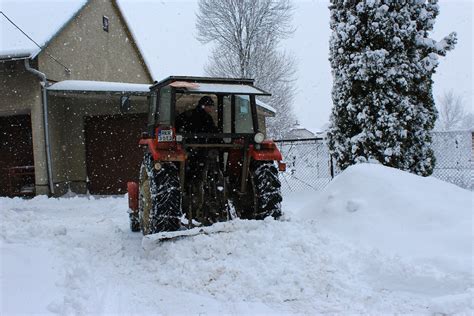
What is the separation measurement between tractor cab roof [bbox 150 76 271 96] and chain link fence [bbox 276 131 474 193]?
503 centimetres

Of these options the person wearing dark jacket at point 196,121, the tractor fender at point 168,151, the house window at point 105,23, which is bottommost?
the tractor fender at point 168,151

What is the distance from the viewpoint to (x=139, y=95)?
11781 millimetres

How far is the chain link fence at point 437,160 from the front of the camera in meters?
10.8

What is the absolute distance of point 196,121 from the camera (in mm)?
5914

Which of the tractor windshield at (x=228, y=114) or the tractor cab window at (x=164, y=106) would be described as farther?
the tractor windshield at (x=228, y=114)

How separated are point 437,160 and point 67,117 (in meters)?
10.1

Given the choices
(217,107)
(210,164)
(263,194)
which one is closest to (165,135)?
(210,164)

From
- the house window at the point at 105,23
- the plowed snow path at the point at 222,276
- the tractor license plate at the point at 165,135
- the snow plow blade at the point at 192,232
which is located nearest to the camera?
the plowed snow path at the point at 222,276

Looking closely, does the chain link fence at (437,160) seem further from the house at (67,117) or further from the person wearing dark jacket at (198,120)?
the person wearing dark jacket at (198,120)

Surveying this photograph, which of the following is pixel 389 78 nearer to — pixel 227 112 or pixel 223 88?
pixel 227 112

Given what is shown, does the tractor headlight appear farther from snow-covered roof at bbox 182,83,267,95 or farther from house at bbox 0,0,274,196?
house at bbox 0,0,274,196

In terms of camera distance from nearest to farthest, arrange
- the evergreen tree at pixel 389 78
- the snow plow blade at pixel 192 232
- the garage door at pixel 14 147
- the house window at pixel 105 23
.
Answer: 1. the snow plow blade at pixel 192 232
2. the evergreen tree at pixel 389 78
3. the garage door at pixel 14 147
4. the house window at pixel 105 23

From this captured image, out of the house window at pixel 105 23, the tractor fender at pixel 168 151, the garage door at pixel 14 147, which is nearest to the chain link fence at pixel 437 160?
the tractor fender at pixel 168 151

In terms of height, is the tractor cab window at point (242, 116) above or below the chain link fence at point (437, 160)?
above
